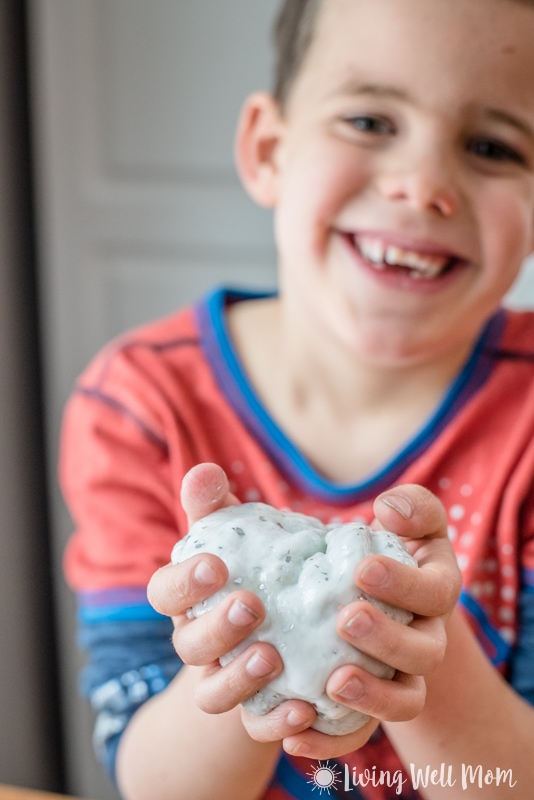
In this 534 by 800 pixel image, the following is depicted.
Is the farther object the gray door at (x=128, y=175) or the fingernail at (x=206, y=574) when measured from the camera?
the gray door at (x=128, y=175)

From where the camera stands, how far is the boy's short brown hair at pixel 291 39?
55 centimetres

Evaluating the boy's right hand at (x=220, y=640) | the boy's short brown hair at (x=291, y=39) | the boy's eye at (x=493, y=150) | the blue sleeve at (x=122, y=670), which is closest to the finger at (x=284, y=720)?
the boy's right hand at (x=220, y=640)

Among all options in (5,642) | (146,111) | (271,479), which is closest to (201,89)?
(146,111)

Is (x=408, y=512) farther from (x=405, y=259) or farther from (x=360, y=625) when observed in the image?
(x=405, y=259)

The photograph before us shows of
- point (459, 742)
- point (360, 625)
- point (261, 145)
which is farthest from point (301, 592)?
point (261, 145)

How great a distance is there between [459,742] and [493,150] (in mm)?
330

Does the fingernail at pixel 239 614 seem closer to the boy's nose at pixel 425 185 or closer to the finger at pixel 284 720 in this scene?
the finger at pixel 284 720

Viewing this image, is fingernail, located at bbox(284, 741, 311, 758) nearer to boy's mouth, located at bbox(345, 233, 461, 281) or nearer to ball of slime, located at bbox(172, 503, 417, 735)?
ball of slime, located at bbox(172, 503, 417, 735)

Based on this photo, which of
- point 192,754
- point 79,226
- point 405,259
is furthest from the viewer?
point 79,226

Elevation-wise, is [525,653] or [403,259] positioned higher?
[403,259]

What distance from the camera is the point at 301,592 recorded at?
0.90 ft

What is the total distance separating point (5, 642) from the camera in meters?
0.70

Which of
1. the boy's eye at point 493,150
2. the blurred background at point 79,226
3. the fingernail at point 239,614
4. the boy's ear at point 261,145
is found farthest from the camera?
the blurred background at point 79,226

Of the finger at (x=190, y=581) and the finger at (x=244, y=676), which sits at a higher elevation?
the finger at (x=190, y=581)
